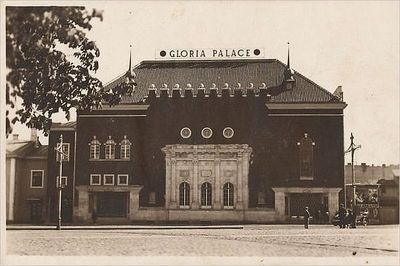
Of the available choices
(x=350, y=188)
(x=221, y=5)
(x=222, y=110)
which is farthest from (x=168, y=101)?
(x=350, y=188)

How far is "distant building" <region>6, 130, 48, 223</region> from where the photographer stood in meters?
11.1

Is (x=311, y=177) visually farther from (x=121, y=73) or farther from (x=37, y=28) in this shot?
(x=37, y=28)

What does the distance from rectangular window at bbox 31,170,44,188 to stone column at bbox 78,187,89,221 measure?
1.93ft

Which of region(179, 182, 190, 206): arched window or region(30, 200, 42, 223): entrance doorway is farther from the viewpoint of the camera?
region(179, 182, 190, 206): arched window

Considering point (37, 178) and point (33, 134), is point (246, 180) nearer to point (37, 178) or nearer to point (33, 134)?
point (37, 178)

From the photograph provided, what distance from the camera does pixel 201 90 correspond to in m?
12.1

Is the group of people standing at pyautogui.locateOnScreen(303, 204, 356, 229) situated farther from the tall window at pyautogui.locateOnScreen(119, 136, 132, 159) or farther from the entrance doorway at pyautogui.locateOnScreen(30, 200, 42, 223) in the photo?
the entrance doorway at pyautogui.locateOnScreen(30, 200, 42, 223)

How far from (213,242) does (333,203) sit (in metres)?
1.95

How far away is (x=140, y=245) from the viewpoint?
35.1 ft

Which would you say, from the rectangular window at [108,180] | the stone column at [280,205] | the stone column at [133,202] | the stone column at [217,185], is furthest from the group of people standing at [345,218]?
the rectangular window at [108,180]

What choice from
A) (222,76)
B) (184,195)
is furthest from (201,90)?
(184,195)

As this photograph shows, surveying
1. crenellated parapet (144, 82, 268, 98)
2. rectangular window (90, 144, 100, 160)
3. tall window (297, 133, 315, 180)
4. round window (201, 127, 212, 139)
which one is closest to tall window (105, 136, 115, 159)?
rectangular window (90, 144, 100, 160)

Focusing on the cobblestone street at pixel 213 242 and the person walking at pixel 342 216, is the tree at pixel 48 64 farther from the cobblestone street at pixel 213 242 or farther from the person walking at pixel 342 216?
the person walking at pixel 342 216

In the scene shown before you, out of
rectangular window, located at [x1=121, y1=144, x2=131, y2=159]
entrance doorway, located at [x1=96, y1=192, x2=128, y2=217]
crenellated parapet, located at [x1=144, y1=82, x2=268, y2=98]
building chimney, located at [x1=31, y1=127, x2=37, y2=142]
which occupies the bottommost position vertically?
entrance doorway, located at [x1=96, y1=192, x2=128, y2=217]
